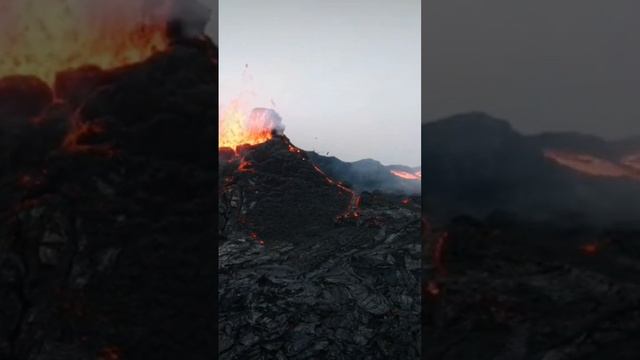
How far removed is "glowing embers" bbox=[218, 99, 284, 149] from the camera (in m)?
3.80

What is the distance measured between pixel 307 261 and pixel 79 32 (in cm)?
211

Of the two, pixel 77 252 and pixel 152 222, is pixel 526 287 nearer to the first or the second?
pixel 152 222

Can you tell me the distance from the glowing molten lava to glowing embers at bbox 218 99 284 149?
0.65 m

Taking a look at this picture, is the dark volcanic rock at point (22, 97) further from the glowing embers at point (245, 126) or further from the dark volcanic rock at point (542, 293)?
the dark volcanic rock at point (542, 293)

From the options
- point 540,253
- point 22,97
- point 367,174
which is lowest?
point 540,253

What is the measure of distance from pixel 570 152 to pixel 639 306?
3.39 feet

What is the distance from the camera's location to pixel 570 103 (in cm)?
342

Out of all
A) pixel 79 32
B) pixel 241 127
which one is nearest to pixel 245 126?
pixel 241 127

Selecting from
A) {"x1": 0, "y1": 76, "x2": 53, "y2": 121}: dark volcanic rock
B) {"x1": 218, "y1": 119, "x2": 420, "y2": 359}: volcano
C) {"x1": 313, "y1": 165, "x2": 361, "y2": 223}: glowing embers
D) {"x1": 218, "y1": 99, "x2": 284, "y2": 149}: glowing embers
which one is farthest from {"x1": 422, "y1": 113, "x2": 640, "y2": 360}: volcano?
{"x1": 0, "y1": 76, "x2": 53, "y2": 121}: dark volcanic rock

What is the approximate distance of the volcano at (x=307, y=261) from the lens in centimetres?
376

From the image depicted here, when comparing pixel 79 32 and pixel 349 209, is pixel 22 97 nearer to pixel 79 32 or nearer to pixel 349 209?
pixel 79 32

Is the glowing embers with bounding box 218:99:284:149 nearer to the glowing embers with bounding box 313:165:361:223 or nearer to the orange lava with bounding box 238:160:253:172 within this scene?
the orange lava with bounding box 238:160:253:172

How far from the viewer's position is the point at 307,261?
387 centimetres

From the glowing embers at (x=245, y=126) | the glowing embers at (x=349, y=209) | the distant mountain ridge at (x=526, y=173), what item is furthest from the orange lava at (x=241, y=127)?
the distant mountain ridge at (x=526, y=173)
